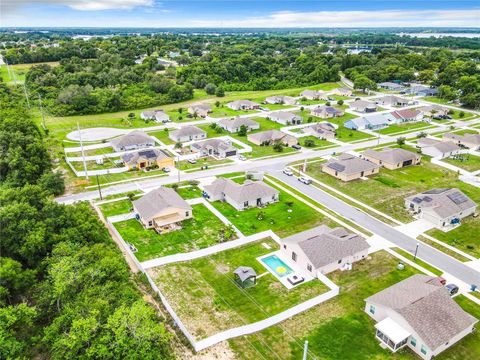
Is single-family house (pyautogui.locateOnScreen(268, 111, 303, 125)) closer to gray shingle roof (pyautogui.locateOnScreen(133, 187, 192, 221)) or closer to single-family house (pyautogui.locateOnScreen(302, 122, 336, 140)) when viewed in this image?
single-family house (pyautogui.locateOnScreen(302, 122, 336, 140))

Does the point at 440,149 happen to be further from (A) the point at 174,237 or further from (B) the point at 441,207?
(A) the point at 174,237

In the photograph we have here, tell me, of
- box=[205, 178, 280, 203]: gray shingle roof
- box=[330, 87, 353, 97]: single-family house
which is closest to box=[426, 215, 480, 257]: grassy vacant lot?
box=[205, 178, 280, 203]: gray shingle roof

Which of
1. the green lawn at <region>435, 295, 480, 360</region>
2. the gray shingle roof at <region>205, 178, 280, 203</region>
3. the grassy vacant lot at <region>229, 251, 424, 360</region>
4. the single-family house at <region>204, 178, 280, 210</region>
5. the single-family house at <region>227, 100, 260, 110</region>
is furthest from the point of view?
the single-family house at <region>227, 100, 260, 110</region>

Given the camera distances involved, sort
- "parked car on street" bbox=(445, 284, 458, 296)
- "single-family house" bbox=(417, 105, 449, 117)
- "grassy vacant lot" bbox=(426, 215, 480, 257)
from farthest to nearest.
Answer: "single-family house" bbox=(417, 105, 449, 117), "grassy vacant lot" bbox=(426, 215, 480, 257), "parked car on street" bbox=(445, 284, 458, 296)

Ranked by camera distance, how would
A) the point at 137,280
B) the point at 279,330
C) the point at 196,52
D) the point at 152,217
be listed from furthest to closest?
the point at 196,52, the point at 152,217, the point at 137,280, the point at 279,330

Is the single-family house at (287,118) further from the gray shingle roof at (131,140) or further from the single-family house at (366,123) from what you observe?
the gray shingle roof at (131,140)

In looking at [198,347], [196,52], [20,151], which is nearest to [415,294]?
[198,347]

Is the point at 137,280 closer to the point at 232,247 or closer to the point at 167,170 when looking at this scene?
the point at 232,247

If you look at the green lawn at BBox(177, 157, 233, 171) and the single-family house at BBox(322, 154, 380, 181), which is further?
the green lawn at BBox(177, 157, 233, 171)
